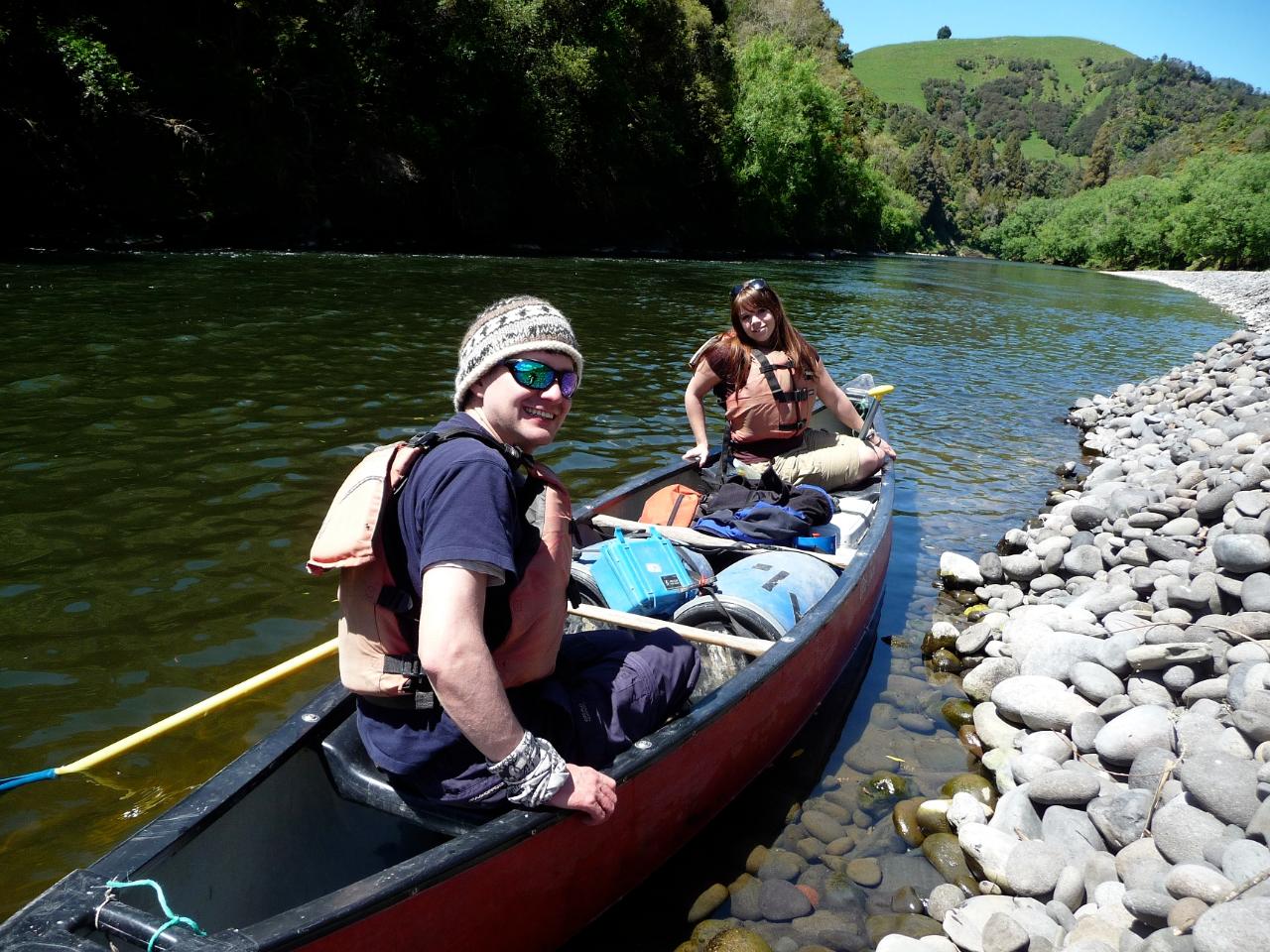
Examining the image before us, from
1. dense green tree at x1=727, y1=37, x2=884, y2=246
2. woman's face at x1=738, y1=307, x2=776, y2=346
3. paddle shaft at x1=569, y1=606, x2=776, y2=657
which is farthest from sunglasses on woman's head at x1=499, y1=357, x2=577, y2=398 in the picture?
dense green tree at x1=727, y1=37, x2=884, y2=246

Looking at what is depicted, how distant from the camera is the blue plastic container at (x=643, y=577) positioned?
4406 mm

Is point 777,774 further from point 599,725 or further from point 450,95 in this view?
point 450,95

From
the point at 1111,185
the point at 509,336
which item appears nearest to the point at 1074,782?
the point at 509,336

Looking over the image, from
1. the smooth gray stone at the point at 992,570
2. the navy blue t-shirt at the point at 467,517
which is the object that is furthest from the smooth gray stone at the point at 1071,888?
the smooth gray stone at the point at 992,570

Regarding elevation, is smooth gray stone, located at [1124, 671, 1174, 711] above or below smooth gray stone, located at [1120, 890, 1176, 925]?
above

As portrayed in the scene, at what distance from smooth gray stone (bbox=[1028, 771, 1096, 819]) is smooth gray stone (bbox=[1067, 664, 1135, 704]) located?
27.9 inches

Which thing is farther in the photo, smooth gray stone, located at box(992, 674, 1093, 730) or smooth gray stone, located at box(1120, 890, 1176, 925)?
smooth gray stone, located at box(992, 674, 1093, 730)

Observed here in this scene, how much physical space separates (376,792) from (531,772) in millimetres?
682

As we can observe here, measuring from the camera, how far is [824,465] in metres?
6.43

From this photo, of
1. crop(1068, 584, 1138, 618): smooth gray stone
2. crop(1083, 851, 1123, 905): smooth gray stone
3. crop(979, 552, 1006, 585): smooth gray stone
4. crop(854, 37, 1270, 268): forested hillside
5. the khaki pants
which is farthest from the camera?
crop(854, 37, 1270, 268): forested hillside

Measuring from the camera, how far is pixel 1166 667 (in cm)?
432

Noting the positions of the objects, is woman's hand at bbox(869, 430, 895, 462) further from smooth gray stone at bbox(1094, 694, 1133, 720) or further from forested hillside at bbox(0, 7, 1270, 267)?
forested hillside at bbox(0, 7, 1270, 267)

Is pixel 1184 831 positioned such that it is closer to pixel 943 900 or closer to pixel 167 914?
pixel 943 900

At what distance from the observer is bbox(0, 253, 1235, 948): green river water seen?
412 cm
